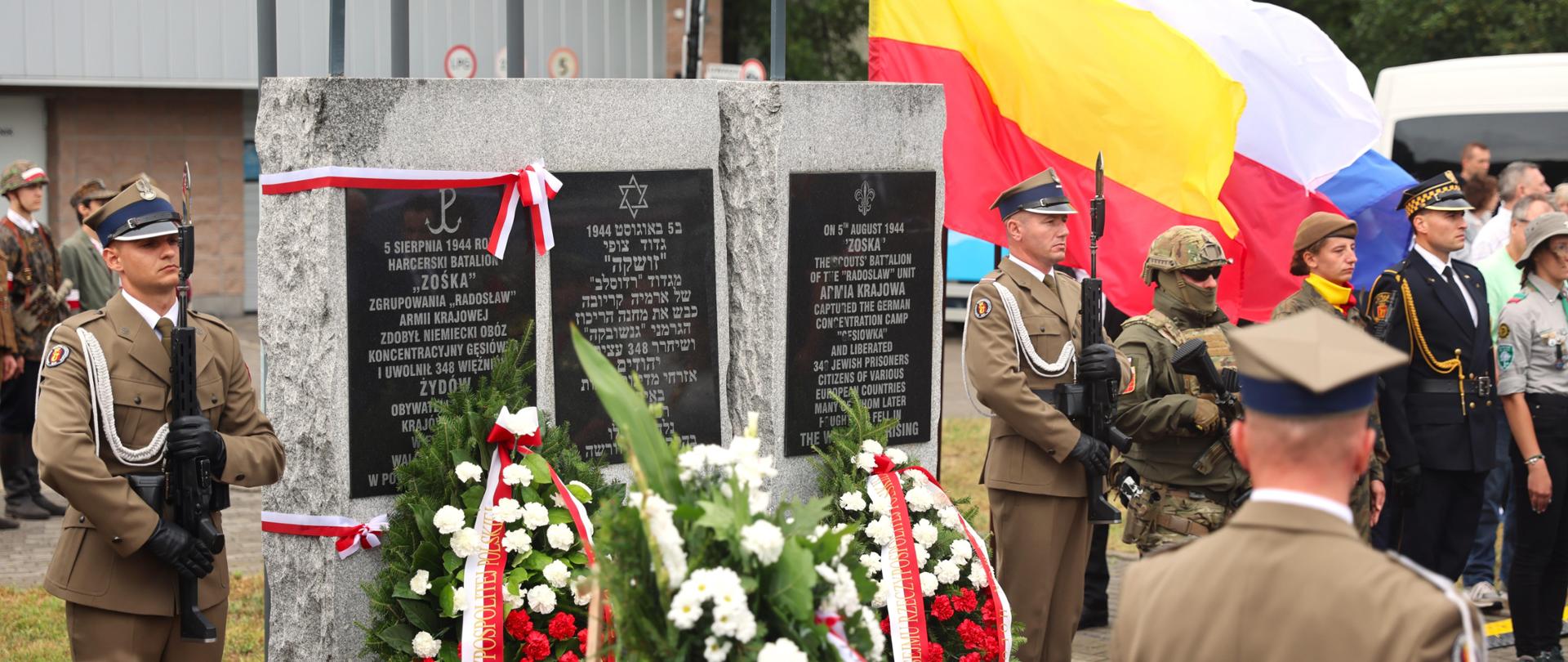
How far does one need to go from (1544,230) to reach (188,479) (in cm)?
583

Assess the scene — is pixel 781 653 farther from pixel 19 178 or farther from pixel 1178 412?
pixel 19 178

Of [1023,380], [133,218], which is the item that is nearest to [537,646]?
[133,218]

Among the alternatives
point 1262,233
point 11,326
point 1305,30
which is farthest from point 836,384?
point 11,326

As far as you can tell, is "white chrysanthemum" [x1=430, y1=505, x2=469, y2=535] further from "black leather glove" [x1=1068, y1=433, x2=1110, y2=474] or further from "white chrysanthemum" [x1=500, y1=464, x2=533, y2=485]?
→ "black leather glove" [x1=1068, y1=433, x2=1110, y2=474]

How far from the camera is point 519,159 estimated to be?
5371 mm

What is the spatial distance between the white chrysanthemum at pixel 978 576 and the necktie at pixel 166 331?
2.79m

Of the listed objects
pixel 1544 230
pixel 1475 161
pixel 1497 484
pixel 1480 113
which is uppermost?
pixel 1480 113

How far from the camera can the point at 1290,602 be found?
255 centimetres

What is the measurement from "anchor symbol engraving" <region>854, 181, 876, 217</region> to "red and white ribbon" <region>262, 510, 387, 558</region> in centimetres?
212

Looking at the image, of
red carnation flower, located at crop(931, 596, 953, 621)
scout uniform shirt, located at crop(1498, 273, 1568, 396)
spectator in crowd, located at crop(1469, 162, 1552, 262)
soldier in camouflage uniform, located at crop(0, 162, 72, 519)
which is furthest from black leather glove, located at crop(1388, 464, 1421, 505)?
soldier in camouflage uniform, located at crop(0, 162, 72, 519)

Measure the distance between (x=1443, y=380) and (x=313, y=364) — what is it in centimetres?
488

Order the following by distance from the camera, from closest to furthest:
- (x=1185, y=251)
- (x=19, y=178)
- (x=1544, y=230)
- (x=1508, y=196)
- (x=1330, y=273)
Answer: (x=1185, y=251) < (x=1330, y=273) < (x=1544, y=230) < (x=19, y=178) < (x=1508, y=196)

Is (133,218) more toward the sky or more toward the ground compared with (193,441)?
more toward the sky

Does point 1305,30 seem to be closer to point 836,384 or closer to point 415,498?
point 836,384
